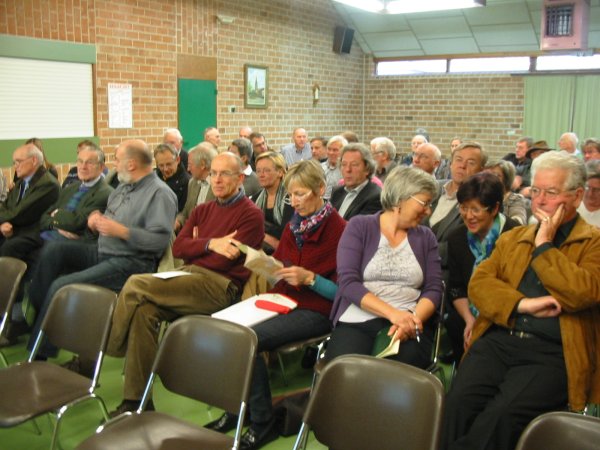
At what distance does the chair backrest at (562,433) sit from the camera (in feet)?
5.37

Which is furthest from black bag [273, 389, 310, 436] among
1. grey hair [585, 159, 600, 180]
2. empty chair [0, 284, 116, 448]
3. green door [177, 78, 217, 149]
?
green door [177, 78, 217, 149]

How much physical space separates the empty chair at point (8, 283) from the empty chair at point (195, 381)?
1.05m

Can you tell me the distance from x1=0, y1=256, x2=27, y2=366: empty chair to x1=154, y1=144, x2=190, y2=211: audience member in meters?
2.28

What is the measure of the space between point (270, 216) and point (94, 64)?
12.5ft

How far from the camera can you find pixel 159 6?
7.77 metres

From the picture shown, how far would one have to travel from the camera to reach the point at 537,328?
7.97 feet

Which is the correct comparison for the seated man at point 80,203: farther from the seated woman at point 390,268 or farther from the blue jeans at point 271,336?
the seated woman at point 390,268

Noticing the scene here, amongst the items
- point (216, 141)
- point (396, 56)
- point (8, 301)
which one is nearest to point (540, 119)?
point (396, 56)

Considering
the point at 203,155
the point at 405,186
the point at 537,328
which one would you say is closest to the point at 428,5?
the point at 203,155

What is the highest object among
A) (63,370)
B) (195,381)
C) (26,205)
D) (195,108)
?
(195,108)

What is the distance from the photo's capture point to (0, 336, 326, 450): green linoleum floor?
2920mm

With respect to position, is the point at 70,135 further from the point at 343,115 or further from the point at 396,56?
the point at 396,56

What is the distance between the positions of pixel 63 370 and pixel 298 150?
20.6 feet

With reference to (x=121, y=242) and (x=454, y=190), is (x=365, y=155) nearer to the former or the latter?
(x=454, y=190)
